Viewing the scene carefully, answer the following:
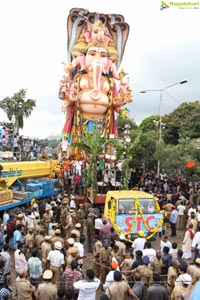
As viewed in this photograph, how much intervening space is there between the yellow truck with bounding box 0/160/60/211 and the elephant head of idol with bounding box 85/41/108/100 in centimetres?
691

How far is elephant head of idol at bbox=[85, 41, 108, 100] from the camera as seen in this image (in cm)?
2254

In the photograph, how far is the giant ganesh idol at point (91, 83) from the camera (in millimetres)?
23109

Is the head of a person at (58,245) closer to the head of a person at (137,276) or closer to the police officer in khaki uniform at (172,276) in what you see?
the head of a person at (137,276)

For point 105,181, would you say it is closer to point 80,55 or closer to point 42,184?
point 42,184

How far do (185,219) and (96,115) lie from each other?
→ 11.6m

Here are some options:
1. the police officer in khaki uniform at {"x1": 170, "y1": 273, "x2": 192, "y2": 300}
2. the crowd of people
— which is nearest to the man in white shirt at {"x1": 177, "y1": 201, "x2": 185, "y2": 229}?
the crowd of people

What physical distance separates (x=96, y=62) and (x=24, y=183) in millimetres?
10680

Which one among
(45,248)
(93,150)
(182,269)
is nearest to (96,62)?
(93,150)

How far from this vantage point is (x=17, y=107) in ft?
127

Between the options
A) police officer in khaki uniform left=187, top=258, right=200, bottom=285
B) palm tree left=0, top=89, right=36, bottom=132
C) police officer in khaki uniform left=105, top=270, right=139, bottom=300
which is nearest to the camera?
police officer in khaki uniform left=105, top=270, right=139, bottom=300

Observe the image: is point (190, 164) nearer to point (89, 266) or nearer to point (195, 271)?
point (89, 266)

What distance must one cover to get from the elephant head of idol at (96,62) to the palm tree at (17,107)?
17.1m

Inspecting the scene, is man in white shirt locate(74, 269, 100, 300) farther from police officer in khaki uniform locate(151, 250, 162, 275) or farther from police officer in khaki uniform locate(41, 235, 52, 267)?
police officer in khaki uniform locate(41, 235, 52, 267)

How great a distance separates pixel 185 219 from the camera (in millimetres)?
13883
